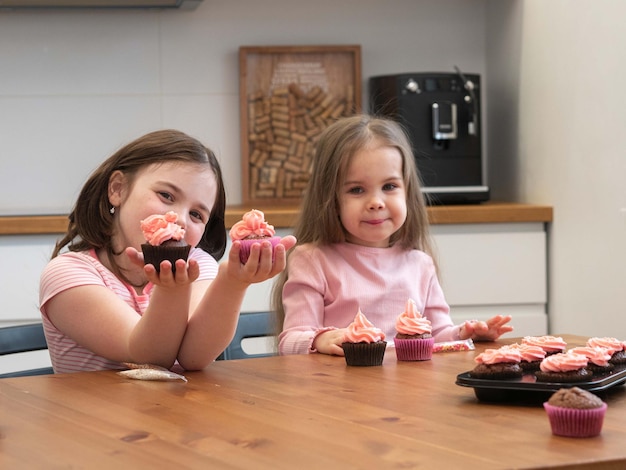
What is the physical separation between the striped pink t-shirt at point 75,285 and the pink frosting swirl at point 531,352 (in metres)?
0.64

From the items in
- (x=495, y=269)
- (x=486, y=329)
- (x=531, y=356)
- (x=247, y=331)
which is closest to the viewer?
(x=531, y=356)

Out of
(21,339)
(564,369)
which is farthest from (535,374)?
(21,339)

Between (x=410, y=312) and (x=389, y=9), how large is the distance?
2.12 meters

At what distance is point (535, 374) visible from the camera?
1109 mm

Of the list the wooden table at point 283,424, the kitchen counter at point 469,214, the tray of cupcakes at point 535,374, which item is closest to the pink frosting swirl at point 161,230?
the wooden table at point 283,424

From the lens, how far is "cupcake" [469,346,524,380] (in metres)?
1.10

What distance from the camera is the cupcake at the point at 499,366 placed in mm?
1097

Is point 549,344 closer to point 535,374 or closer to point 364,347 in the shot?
point 535,374

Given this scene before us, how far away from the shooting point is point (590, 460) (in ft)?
2.62

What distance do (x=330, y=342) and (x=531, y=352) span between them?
0.44 metres

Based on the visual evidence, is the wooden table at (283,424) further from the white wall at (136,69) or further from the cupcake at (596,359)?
the white wall at (136,69)

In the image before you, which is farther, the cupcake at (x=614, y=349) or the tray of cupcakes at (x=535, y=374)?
the cupcake at (x=614, y=349)

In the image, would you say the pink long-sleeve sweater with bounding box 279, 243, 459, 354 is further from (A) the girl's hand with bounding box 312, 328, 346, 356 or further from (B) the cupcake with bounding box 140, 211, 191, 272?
(B) the cupcake with bounding box 140, 211, 191, 272

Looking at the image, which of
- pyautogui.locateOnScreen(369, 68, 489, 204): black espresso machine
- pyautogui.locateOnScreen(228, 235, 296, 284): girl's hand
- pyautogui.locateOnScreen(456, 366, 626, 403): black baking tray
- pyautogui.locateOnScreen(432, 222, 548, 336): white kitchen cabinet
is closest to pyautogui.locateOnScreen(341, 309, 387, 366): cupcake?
pyautogui.locateOnScreen(228, 235, 296, 284): girl's hand
